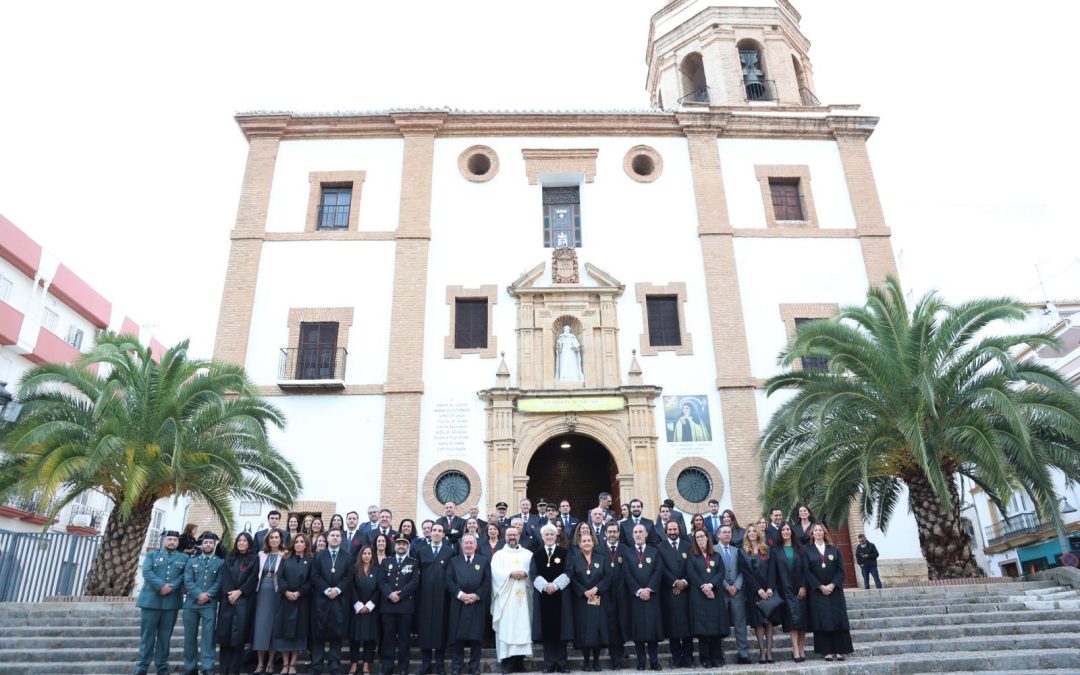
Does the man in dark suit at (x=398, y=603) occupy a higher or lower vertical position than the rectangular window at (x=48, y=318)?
lower

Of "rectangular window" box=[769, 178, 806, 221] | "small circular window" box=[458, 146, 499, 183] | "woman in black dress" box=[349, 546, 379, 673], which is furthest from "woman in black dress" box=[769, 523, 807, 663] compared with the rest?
"small circular window" box=[458, 146, 499, 183]

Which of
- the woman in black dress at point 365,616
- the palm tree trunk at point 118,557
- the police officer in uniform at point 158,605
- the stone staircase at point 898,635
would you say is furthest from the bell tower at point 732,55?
the police officer in uniform at point 158,605

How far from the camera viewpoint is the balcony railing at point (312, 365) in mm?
15258

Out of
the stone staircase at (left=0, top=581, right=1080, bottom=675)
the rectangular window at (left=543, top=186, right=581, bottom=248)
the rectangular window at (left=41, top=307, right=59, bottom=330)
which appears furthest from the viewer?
the rectangular window at (left=41, top=307, right=59, bottom=330)

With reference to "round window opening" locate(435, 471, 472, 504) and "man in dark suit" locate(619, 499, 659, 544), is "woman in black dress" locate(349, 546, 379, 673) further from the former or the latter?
"round window opening" locate(435, 471, 472, 504)

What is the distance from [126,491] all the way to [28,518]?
483 inches

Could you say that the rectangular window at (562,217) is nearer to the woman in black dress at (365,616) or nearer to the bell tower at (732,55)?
the bell tower at (732,55)

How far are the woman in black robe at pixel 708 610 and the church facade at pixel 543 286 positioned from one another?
709cm

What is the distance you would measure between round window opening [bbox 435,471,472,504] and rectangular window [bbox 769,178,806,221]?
969cm

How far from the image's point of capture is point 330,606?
23.7 ft

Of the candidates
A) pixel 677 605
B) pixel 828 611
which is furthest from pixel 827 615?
pixel 677 605

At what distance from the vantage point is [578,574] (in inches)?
290

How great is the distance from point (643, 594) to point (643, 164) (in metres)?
12.9

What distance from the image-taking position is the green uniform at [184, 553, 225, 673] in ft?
23.7
